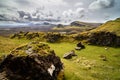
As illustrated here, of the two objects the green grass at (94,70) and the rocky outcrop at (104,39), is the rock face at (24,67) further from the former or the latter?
the rocky outcrop at (104,39)

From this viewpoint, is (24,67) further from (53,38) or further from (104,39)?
(53,38)

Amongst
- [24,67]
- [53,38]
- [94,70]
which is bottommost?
[94,70]

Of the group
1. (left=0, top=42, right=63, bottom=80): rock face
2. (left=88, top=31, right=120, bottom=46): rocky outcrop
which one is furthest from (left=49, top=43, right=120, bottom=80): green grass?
(left=88, top=31, right=120, bottom=46): rocky outcrop

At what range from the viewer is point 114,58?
208 feet

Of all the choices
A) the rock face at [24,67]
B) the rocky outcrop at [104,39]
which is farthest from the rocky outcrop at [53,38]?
the rock face at [24,67]

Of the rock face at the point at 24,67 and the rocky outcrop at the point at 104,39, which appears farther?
the rocky outcrop at the point at 104,39

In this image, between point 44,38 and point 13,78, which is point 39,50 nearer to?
point 13,78

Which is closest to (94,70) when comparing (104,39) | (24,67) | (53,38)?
(24,67)

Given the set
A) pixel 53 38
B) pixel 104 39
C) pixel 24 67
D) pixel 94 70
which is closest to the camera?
pixel 24 67

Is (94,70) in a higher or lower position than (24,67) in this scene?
lower

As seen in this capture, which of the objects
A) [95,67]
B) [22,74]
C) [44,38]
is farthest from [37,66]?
[44,38]

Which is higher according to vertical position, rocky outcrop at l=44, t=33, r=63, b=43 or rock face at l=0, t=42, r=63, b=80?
rock face at l=0, t=42, r=63, b=80

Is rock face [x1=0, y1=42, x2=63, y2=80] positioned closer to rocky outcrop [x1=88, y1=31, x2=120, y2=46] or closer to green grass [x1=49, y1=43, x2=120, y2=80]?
green grass [x1=49, y1=43, x2=120, y2=80]

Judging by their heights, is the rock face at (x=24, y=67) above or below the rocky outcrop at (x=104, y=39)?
above
